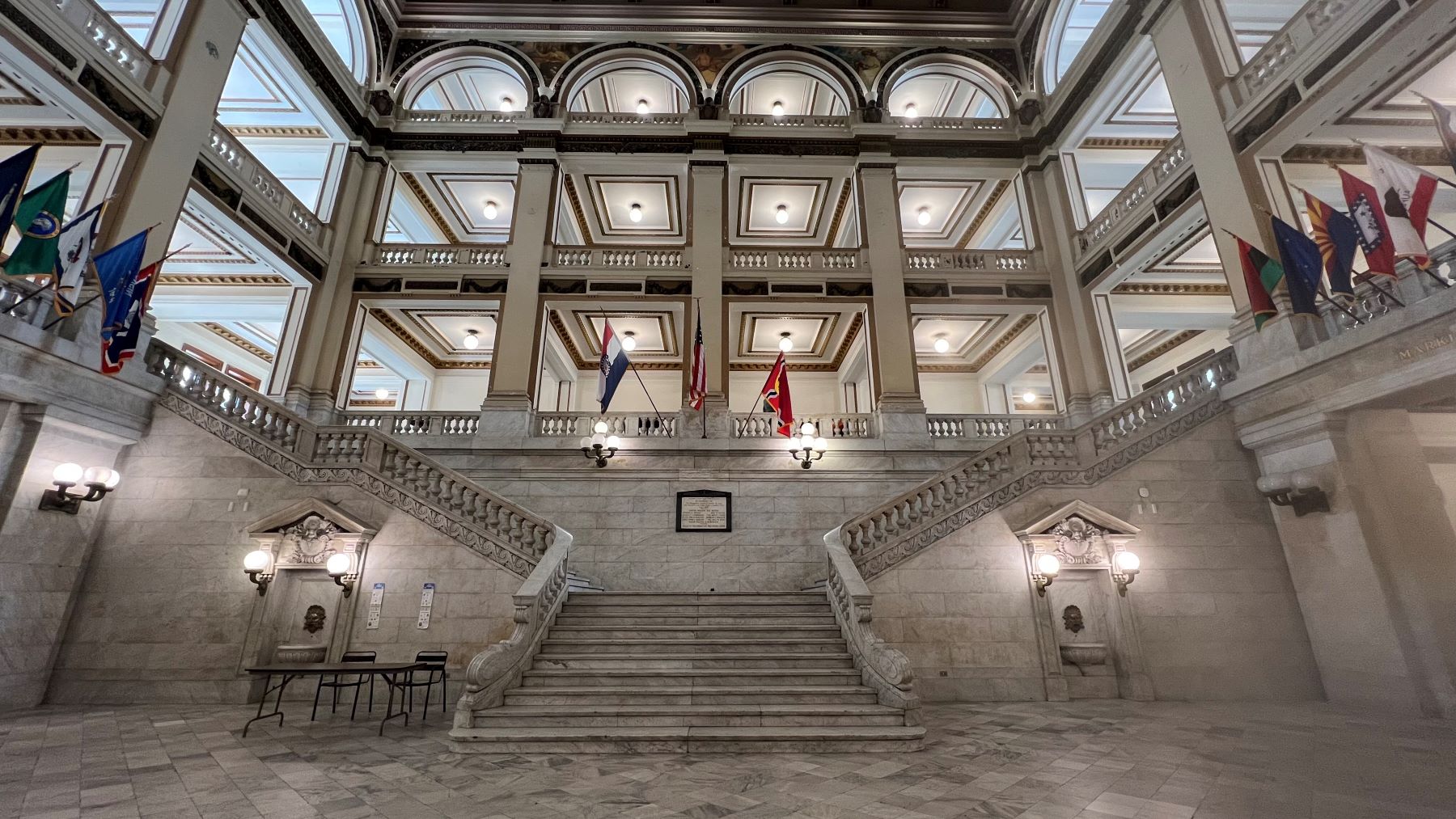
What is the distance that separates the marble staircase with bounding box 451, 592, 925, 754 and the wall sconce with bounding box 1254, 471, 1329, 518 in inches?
250

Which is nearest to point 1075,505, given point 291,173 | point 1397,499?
point 1397,499

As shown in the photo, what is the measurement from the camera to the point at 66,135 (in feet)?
31.6

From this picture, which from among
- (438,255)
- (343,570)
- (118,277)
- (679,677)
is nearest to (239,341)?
(438,255)

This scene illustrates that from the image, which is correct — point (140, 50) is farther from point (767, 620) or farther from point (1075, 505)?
point (1075, 505)

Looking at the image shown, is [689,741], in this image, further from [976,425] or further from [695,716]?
[976,425]

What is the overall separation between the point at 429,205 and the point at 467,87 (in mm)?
3887

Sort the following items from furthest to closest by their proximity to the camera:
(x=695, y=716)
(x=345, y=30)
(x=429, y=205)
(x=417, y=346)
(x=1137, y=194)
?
1. (x=417, y=346)
2. (x=429, y=205)
3. (x=345, y=30)
4. (x=1137, y=194)
5. (x=695, y=716)

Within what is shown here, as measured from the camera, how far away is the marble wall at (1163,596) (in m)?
7.86

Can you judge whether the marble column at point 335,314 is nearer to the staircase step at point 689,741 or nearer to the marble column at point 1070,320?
the staircase step at point 689,741

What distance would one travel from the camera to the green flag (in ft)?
22.0

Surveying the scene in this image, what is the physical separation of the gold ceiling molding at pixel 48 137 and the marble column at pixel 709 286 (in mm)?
10908

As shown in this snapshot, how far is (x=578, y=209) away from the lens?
686 inches

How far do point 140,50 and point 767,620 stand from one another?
13765 millimetres

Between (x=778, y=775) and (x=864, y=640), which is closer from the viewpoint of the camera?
(x=778, y=775)
